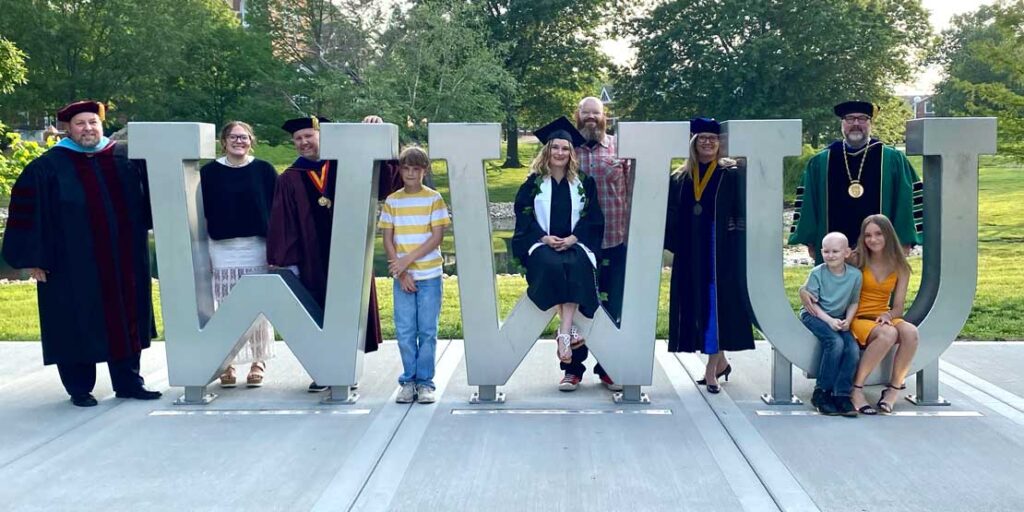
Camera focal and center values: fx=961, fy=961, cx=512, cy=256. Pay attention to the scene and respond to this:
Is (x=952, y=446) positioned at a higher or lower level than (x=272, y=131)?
lower

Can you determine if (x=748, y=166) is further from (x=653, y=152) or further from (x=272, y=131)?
(x=272, y=131)

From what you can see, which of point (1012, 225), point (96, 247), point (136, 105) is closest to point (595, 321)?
point (96, 247)

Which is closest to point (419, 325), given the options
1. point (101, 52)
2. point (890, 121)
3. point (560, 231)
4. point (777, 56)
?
point (560, 231)

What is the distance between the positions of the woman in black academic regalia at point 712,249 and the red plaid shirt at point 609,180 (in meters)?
0.40

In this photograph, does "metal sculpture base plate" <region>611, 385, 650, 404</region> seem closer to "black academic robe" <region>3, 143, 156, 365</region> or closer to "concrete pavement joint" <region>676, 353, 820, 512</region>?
"concrete pavement joint" <region>676, 353, 820, 512</region>

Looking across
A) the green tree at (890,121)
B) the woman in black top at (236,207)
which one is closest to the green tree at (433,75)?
the green tree at (890,121)

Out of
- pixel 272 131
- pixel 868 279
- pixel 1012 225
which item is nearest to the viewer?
pixel 868 279

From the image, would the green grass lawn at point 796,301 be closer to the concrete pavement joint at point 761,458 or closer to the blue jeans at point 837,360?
the concrete pavement joint at point 761,458

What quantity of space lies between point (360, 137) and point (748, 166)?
2.51 metres

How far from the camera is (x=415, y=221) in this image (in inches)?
248

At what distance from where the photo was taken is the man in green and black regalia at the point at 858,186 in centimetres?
641

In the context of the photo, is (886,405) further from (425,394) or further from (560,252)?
(425,394)

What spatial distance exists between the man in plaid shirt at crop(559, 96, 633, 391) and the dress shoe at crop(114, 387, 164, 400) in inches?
110

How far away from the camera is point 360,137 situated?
6234 millimetres
